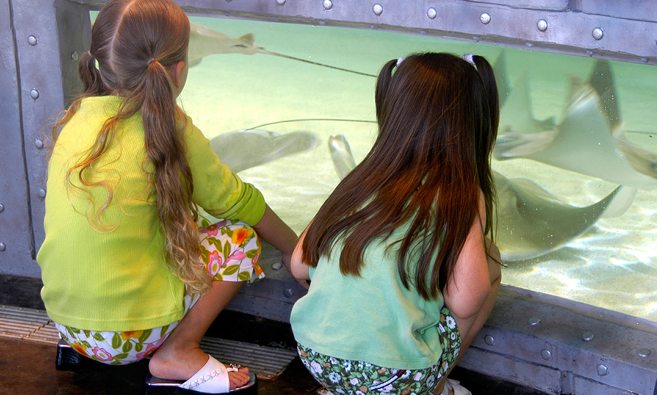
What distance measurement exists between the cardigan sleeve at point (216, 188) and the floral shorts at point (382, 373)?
0.36 metres

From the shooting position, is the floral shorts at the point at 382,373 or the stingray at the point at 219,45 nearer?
the floral shorts at the point at 382,373

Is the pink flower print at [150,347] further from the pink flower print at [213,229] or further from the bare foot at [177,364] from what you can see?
the pink flower print at [213,229]

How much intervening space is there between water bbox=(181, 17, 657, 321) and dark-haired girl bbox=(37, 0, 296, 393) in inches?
19.6

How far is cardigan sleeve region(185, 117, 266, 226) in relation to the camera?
1.31 m

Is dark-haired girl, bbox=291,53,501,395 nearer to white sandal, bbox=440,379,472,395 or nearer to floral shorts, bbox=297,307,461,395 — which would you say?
floral shorts, bbox=297,307,461,395

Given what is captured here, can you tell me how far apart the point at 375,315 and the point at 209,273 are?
472 mm

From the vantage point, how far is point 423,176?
1.14 metres

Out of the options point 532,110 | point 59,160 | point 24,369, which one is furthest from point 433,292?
point 24,369

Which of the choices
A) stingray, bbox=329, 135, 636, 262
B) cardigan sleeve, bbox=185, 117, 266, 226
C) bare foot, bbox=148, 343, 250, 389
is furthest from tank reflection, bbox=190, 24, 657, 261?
bare foot, bbox=148, 343, 250, 389

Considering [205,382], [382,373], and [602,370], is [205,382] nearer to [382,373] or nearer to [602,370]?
[382,373]

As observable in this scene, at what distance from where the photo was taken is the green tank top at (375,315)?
111 cm

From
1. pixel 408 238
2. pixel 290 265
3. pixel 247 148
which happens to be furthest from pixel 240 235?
pixel 247 148

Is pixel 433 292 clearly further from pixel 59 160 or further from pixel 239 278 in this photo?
pixel 59 160

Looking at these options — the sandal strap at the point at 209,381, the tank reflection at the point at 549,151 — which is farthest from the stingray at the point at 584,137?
the sandal strap at the point at 209,381
